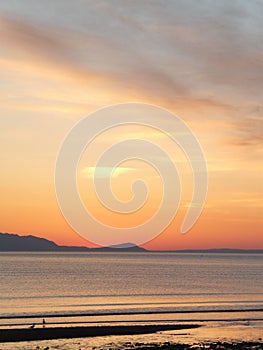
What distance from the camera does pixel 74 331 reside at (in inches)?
2596

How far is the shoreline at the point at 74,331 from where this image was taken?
61.9 m

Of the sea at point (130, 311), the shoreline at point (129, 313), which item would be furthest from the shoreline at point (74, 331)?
the shoreline at point (129, 313)

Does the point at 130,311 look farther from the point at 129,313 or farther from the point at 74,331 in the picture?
the point at 74,331

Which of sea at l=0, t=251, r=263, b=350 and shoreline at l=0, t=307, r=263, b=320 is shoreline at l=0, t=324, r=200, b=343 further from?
shoreline at l=0, t=307, r=263, b=320

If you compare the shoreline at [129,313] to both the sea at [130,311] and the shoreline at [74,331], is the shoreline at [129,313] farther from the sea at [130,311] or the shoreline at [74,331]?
the shoreline at [74,331]

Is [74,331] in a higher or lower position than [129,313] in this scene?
lower

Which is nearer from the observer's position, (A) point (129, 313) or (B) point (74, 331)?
(B) point (74, 331)

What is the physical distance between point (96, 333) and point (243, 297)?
6860cm

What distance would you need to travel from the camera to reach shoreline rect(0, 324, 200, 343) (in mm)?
61906

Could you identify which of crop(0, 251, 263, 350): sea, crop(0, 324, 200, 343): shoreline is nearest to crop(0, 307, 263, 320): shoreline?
crop(0, 251, 263, 350): sea

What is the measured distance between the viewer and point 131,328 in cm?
6944

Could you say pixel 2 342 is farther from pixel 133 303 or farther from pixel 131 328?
pixel 133 303

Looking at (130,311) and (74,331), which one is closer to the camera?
(74,331)

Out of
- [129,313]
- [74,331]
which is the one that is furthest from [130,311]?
[74,331]
